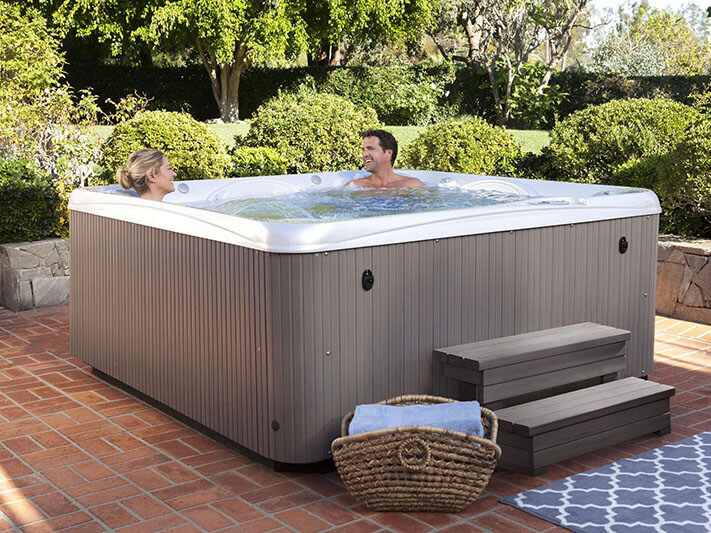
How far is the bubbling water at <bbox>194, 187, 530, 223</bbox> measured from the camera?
4.83 m

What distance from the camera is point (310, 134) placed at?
27.7 feet

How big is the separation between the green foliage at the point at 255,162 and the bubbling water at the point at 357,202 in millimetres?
2110

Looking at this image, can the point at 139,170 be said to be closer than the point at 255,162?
Yes

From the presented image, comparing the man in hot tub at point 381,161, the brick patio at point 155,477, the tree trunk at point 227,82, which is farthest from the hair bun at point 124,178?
the tree trunk at point 227,82

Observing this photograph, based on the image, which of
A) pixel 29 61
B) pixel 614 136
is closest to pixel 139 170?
pixel 614 136

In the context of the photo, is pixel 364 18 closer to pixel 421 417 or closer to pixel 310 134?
pixel 310 134

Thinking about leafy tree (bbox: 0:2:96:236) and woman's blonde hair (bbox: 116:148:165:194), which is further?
leafy tree (bbox: 0:2:96:236)

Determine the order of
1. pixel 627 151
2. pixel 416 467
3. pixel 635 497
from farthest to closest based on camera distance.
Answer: pixel 627 151
pixel 635 497
pixel 416 467

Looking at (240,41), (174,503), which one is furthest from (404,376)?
(240,41)

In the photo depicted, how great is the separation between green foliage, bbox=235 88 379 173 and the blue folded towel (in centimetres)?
547

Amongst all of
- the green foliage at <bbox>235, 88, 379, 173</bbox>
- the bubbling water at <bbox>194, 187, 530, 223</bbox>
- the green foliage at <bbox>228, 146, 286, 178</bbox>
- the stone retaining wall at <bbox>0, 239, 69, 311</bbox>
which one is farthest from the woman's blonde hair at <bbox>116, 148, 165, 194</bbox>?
the green foliage at <bbox>235, 88, 379, 173</bbox>

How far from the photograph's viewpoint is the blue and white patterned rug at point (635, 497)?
9.11 ft

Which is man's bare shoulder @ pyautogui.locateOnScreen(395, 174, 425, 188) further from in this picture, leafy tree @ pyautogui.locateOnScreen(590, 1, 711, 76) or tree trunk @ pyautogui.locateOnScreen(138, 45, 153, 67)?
tree trunk @ pyautogui.locateOnScreen(138, 45, 153, 67)

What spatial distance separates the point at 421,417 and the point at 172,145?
4.88m
